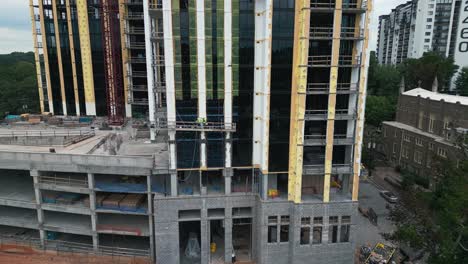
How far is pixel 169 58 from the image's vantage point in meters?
31.5

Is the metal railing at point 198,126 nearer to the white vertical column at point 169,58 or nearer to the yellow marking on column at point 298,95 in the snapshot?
the white vertical column at point 169,58

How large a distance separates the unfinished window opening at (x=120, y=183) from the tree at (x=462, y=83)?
9436 centimetres

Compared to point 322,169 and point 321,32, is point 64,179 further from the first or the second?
point 321,32

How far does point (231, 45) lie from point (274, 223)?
19.4m

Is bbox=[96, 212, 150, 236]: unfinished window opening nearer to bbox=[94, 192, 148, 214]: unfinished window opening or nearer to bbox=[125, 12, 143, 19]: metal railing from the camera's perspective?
bbox=[94, 192, 148, 214]: unfinished window opening

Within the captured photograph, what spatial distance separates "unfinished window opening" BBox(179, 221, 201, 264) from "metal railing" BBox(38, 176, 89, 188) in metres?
13.0

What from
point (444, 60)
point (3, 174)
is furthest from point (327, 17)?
point (444, 60)

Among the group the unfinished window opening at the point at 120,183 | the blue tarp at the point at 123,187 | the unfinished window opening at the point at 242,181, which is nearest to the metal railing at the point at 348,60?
the unfinished window opening at the point at 242,181

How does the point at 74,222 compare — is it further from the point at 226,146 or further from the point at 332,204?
the point at 332,204

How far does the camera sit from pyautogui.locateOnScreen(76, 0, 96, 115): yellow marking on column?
5025cm

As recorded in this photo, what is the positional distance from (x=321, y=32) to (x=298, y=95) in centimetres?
686

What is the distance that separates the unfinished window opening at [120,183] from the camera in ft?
114

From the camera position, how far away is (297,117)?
30.5 m

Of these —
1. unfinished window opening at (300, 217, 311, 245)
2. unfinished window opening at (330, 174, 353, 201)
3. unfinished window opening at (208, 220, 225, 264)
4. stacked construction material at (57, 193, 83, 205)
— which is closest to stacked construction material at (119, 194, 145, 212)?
stacked construction material at (57, 193, 83, 205)
